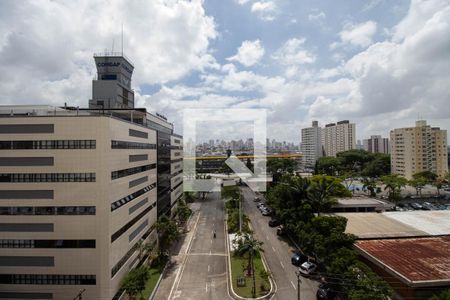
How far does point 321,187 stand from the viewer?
25422mm

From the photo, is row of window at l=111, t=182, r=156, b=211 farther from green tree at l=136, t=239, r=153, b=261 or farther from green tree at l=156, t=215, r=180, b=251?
green tree at l=136, t=239, r=153, b=261

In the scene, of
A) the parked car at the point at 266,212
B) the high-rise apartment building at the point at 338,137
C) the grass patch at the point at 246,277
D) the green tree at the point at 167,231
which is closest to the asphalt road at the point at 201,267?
the grass patch at the point at 246,277

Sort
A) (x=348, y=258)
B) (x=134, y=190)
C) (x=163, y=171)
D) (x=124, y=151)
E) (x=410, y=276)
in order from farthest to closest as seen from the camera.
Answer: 1. (x=163, y=171)
2. (x=134, y=190)
3. (x=124, y=151)
4. (x=348, y=258)
5. (x=410, y=276)

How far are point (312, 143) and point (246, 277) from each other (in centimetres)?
11645

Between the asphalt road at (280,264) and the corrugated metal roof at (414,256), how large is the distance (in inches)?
217

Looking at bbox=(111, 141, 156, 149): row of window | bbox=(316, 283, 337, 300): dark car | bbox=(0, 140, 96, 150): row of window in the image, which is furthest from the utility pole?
bbox=(316, 283, 337, 300): dark car

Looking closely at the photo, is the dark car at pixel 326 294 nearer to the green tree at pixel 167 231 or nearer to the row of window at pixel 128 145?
the green tree at pixel 167 231

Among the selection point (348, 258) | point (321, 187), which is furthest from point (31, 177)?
point (321, 187)

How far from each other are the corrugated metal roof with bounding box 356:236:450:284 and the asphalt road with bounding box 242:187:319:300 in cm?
551

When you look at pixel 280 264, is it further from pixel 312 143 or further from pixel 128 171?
pixel 312 143

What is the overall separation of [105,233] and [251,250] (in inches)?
461

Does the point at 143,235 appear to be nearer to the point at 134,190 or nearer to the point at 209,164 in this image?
the point at 134,190

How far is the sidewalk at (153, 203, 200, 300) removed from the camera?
1950 cm

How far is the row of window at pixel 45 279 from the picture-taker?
17.2 metres
